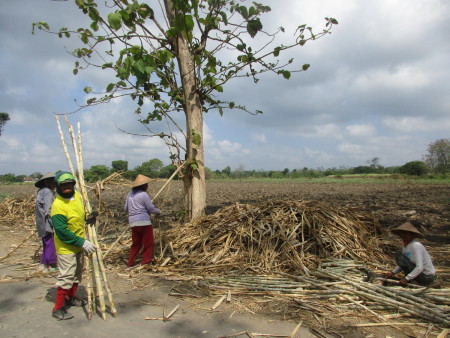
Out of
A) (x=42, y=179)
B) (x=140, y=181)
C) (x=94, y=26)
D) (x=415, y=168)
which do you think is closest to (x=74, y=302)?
(x=140, y=181)

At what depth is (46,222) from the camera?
5.43 meters

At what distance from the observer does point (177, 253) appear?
18.2 ft

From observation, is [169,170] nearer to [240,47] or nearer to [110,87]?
[110,87]

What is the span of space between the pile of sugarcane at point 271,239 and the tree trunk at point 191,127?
0.67 m

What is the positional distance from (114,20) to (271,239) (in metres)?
4.37

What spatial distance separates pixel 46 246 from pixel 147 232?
68.0 inches

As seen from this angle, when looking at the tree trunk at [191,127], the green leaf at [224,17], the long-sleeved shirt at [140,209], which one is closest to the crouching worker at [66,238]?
the long-sleeved shirt at [140,209]

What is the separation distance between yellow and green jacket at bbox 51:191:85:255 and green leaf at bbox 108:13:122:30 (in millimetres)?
2893

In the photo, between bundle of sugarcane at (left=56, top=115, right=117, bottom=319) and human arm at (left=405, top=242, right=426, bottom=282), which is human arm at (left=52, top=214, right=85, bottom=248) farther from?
human arm at (left=405, top=242, right=426, bottom=282)

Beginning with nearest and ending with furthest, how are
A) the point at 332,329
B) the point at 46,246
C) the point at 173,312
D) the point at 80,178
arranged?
the point at 332,329
the point at 173,312
the point at 80,178
the point at 46,246

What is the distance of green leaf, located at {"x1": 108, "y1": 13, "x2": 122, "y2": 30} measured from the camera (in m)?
5.06

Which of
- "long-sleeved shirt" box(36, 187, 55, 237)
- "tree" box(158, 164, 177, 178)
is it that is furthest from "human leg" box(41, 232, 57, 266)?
"tree" box(158, 164, 177, 178)

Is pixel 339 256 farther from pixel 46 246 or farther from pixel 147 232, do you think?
pixel 46 246

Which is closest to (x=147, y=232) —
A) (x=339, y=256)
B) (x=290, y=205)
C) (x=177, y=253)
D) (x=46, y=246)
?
(x=177, y=253)
